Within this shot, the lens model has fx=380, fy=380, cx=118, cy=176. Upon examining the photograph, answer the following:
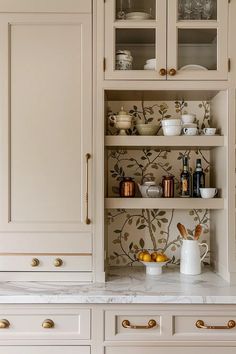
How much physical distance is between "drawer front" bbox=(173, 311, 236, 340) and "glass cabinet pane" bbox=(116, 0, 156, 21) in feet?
4.85

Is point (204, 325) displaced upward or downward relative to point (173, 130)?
downward

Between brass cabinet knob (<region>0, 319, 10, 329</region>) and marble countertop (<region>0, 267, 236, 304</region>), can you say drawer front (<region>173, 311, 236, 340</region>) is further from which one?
brass cabinet knob (<region>0, 319, 10, 329</region>)

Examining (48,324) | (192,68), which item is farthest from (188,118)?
(48,324)

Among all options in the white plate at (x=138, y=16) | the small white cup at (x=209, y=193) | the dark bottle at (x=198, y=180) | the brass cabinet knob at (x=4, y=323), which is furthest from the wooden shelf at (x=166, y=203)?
the white plate at (x=138, y=16)

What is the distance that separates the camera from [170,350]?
1721 mm

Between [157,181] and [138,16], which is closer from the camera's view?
[138,16]

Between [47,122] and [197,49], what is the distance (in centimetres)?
86

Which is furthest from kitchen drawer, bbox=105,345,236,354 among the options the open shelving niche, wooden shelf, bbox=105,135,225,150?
wooden shelf, bbox=105,135,225,150

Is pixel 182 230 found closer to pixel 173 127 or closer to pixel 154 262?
pixel 154 262

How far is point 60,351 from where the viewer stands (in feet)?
5.66

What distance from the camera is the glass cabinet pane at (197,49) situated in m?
1.95

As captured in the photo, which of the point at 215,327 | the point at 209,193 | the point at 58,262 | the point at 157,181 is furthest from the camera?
the point at 157,181

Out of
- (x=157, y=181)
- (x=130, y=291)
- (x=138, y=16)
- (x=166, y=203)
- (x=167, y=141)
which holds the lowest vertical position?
(x=130, y=291)

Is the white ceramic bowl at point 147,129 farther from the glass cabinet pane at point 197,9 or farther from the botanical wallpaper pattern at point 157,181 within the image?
the glass cabinet pane at point 197,9
